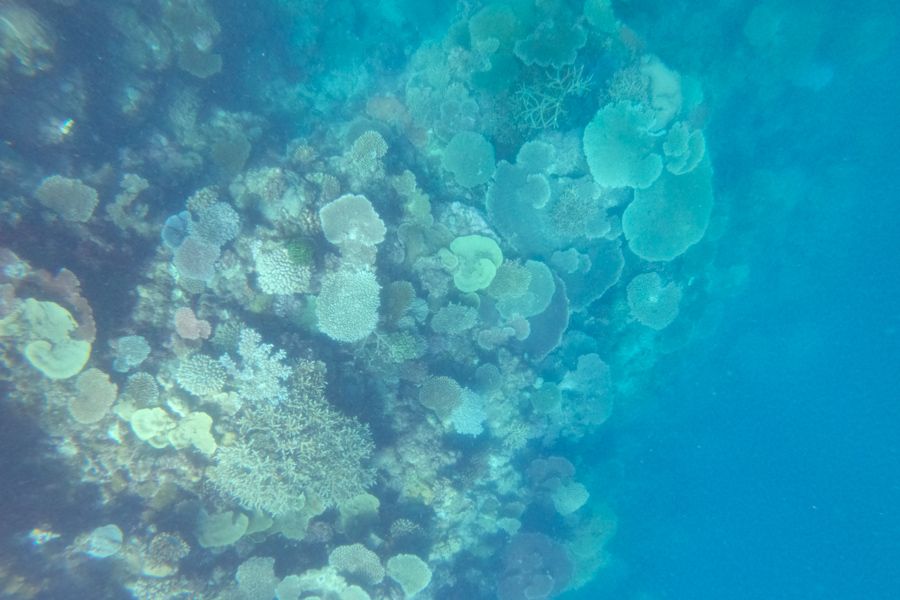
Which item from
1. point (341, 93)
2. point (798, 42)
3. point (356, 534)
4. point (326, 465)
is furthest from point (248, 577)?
point (798, 42)

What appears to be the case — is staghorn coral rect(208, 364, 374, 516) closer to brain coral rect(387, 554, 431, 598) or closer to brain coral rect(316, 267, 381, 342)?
brain coral rect(316, 267, 381, 342)

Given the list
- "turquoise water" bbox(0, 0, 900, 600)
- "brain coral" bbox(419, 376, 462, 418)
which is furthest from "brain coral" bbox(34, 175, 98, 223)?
"brain coral" bbox(419, 376, 462, 418)

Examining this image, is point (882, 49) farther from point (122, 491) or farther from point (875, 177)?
point (122, 491)

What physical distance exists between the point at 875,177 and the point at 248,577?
16.3 metres

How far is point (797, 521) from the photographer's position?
16.0m

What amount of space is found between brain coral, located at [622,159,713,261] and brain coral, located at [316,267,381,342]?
4.54 m

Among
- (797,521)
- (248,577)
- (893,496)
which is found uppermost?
(893,496)

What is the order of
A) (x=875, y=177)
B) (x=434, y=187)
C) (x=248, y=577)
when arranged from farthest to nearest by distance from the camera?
(x=875, y=177), (x=434, y=187), (x=248, y=577)

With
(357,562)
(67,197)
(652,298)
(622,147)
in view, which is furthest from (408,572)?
(622,147)

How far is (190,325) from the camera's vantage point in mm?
4797

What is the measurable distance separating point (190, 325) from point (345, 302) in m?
1.75

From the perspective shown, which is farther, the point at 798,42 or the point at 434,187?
the point at 798,42

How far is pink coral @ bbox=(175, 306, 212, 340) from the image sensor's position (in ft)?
15.7

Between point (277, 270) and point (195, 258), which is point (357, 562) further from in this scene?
point (195, 258)
